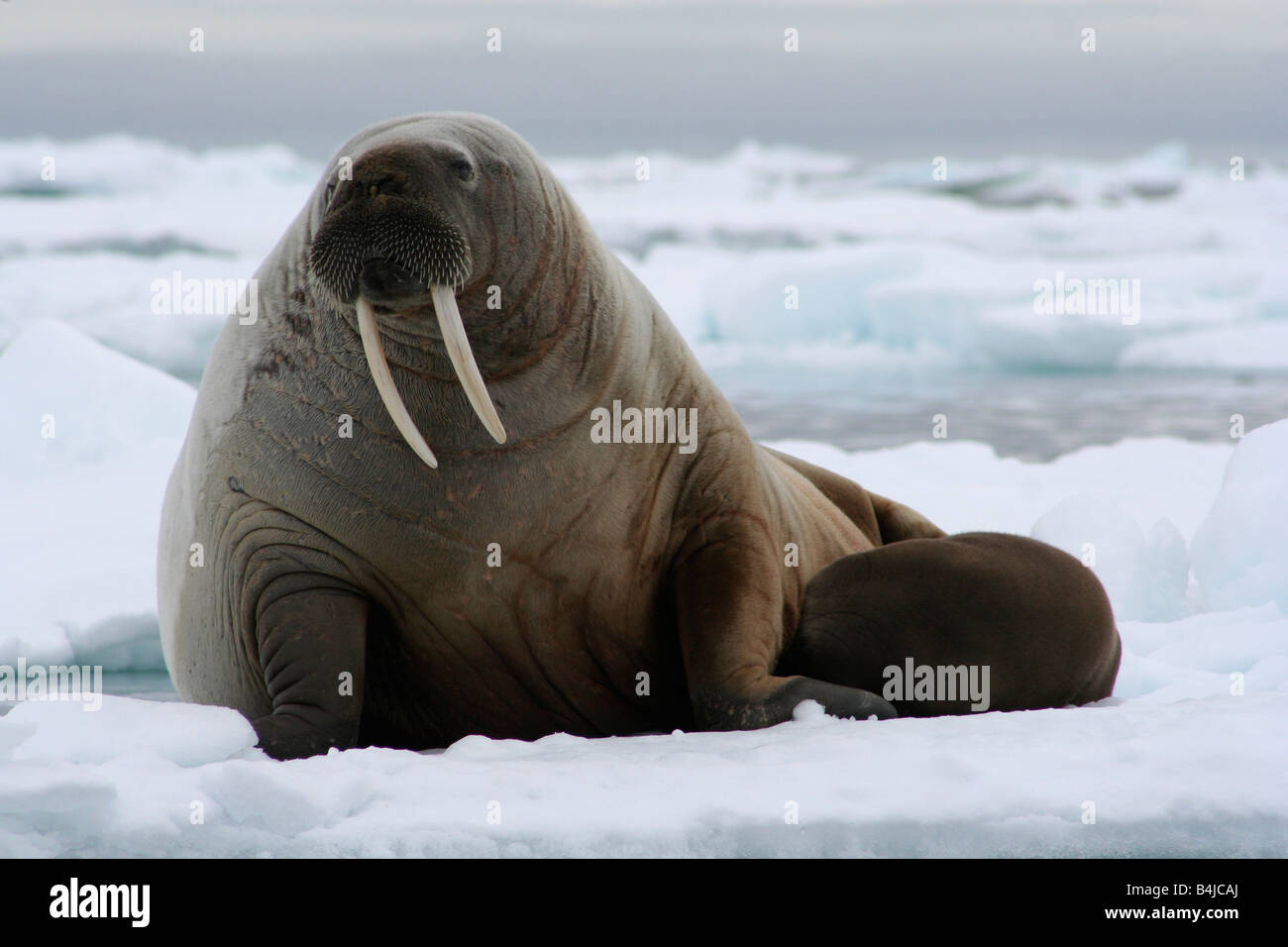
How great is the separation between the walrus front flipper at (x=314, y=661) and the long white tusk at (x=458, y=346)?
0.72 meters

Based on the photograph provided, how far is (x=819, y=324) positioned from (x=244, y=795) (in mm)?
15882

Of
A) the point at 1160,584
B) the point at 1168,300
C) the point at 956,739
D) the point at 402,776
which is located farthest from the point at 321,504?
the point at 1168,300

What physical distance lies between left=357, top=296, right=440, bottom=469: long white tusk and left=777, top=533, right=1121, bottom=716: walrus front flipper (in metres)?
1.42

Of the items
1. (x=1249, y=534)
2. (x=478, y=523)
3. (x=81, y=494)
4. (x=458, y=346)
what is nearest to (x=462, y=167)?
(x=458, y=346)

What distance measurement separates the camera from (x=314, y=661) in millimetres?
3943

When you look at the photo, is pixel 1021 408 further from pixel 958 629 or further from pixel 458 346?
pixel 458 346

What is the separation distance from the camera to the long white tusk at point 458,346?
3.63 m

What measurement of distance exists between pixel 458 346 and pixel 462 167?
1.52 feet

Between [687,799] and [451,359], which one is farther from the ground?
[451,359]

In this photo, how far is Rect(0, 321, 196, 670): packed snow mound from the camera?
19.8ft

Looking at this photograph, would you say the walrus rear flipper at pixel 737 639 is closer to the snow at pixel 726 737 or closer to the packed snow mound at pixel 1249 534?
the snow at pixel 726 737

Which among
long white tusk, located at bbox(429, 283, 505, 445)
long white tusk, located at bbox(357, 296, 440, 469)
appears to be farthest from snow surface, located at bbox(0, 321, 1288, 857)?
long white tusk, located at bbox(429, 283, 505, 445)
